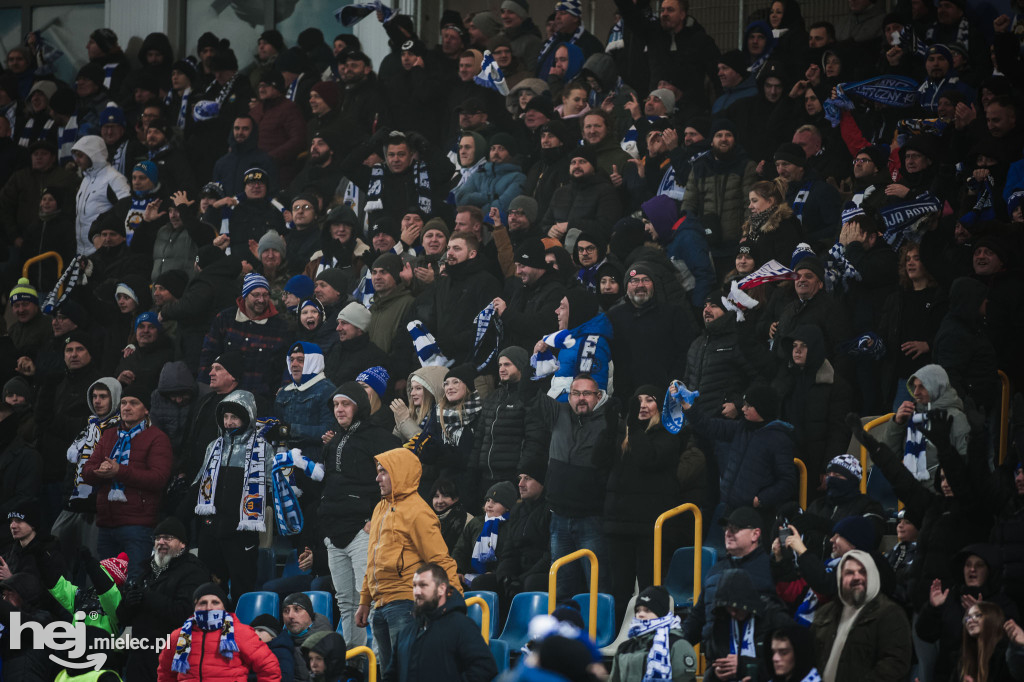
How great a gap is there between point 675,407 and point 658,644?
6.84 ft

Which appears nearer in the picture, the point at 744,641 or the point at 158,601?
the point at 744,641

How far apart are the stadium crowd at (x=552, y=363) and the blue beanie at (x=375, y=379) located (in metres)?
0.02

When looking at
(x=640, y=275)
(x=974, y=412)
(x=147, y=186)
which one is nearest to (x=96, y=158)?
(x=147, y=186)

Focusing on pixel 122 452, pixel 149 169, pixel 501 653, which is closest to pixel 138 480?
pixel 122 452

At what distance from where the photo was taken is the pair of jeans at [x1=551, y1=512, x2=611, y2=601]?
1036 centimetres

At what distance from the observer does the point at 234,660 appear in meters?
9.14

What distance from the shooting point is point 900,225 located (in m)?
11.5

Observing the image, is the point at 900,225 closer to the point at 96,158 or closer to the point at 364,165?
the point at 364,165

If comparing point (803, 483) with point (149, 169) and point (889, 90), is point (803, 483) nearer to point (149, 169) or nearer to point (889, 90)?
point (889, 90)

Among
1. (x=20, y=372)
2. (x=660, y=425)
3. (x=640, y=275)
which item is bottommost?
(x=20, y=372)

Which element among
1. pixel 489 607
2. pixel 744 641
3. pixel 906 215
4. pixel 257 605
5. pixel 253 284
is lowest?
pixel 257 605

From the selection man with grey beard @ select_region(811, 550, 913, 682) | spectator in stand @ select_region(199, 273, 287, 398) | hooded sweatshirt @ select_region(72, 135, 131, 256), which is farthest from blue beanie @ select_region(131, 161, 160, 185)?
man with grey beard @ select_region(811, 550, 913, 682)

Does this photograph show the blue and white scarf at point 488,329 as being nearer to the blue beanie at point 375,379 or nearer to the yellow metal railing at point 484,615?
the blue beanie at point 375,379

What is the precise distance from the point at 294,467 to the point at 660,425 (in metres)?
2.85
